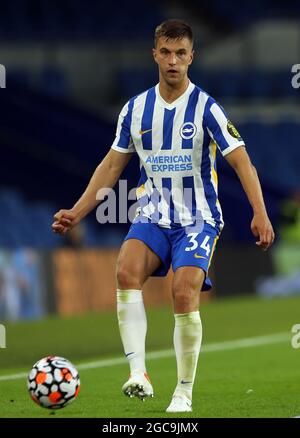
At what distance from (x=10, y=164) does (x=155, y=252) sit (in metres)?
15.3

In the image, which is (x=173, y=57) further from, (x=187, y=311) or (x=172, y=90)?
(x=187, y=311)

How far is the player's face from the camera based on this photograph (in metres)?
7.62

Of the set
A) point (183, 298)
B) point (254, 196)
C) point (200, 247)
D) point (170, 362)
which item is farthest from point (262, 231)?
point (170, 362)

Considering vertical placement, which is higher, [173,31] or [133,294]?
[173,31]

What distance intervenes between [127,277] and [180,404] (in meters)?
0.83

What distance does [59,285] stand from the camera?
17281 millimetres

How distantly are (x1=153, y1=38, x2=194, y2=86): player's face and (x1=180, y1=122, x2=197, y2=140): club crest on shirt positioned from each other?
274mm

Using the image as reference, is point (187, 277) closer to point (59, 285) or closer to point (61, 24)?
point (59, 285)

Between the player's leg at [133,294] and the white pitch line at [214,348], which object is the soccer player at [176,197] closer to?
the player's leg at [133,294]

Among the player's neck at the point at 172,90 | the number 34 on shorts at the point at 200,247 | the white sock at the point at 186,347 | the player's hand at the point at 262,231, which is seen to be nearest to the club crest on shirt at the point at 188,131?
the player's neck at the point at 172,90

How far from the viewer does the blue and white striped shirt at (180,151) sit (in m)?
7.78

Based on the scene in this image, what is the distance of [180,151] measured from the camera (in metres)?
7.80
